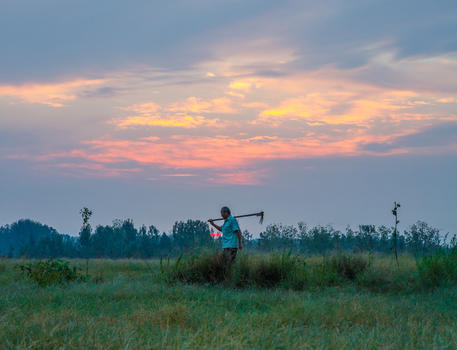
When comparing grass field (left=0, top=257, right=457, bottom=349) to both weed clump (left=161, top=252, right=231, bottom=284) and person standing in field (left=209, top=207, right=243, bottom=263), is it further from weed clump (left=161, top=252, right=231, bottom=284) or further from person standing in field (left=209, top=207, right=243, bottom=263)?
person standing in field (left=209, top=207, right=243, bottom=263)

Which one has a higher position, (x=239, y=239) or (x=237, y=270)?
(x=239, y=239)

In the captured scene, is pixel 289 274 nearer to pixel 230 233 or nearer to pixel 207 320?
pixel 230 233

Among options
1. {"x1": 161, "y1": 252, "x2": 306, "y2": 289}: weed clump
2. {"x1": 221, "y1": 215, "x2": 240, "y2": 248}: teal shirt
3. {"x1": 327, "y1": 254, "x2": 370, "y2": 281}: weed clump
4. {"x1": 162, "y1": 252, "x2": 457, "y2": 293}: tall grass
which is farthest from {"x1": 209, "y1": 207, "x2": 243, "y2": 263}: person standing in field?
{"x1": 327, "y1": 254, "x2": 370, "y2": 281}: weed clump

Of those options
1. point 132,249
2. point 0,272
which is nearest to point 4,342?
point 0,272

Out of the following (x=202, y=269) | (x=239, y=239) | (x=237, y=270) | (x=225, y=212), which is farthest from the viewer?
(x=225, y=212)

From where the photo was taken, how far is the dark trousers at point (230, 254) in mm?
11914

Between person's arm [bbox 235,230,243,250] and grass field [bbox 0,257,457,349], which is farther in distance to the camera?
person's arm [bbox 235,230,243,250]

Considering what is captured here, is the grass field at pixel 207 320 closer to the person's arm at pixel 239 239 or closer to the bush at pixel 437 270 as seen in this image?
the bush at pixel 437 270

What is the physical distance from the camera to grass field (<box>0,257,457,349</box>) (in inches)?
181

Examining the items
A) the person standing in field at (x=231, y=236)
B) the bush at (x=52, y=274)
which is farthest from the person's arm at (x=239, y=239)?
the bush at (x=52, y=274)

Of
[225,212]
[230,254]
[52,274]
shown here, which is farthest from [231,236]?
[52,274]

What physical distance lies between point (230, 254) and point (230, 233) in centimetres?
62

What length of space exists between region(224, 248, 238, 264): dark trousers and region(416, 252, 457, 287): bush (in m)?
4.31

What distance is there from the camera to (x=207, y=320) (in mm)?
6043
